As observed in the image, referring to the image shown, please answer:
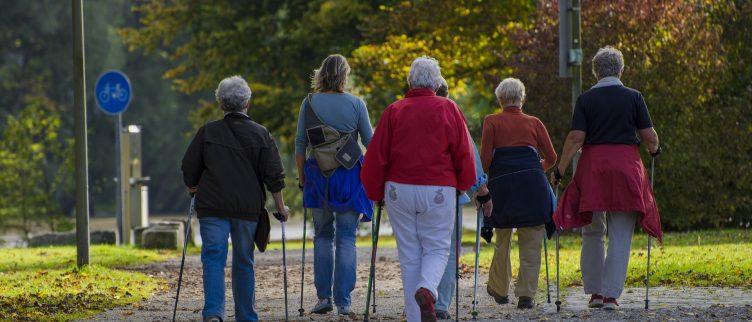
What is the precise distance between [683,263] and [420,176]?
5.86 m

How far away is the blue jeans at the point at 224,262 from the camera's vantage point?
28.9 ft

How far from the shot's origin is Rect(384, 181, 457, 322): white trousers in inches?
315

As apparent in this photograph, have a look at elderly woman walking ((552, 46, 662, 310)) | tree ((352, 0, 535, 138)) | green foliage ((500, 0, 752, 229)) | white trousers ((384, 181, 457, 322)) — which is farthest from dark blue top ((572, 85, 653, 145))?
tree ((352, 0, 535, 138))

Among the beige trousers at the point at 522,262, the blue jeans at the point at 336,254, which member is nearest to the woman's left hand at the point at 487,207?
the beige trousers at the point at 522,262

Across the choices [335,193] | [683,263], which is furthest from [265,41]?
[335,193]

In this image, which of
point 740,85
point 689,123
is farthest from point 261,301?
point 740,85

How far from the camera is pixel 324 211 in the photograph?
383 inches

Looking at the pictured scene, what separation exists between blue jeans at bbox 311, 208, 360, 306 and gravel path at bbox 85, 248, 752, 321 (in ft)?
0.66

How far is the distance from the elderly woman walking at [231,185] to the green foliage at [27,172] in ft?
65.2

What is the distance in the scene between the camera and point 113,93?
21.5 meters

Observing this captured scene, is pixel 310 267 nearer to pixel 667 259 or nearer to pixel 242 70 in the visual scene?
pixel 667 259

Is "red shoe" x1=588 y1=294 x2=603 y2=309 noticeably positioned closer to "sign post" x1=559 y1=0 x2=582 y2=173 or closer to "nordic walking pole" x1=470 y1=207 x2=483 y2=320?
"nordic walking pole" x1=470 y1=207 x2=483 y2=320

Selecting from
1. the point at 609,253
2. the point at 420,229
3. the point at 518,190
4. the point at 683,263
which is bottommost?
the point at 683,263

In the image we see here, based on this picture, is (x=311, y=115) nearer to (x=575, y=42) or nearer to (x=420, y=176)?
(x=420, y=176)
